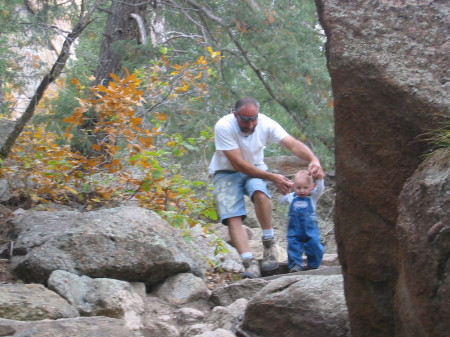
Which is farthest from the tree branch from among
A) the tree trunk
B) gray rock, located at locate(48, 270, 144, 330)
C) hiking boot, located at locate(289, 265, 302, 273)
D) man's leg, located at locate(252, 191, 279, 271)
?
gray rock, located at locate(48, 270, 144, 330)

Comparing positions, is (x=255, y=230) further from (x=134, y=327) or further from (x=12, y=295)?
(x=12, y=295)

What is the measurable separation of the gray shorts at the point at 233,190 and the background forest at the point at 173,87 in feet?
1.50

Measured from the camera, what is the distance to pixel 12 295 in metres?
4.46

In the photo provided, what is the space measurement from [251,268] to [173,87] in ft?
9.97

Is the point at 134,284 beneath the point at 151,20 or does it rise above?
beneath

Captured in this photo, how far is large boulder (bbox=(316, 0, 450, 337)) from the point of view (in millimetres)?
3275

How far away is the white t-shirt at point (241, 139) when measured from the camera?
21.7 ft

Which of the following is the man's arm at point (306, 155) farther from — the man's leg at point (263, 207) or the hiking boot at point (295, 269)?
the hiking boot at point (295, 269)

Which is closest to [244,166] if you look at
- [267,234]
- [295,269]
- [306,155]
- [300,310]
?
[306,155]

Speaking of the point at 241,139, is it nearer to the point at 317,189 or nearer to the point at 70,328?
the point at 317,189

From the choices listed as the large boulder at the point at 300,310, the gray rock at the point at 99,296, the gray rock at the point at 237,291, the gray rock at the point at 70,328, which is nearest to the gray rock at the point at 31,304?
the gray rock at the point at 99,296

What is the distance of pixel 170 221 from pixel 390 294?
3540 mm

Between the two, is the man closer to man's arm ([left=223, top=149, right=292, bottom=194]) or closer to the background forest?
man's arm ([left=223, top=149, right=292, bottom=194])

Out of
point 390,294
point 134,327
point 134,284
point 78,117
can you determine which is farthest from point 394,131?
point 78,117
